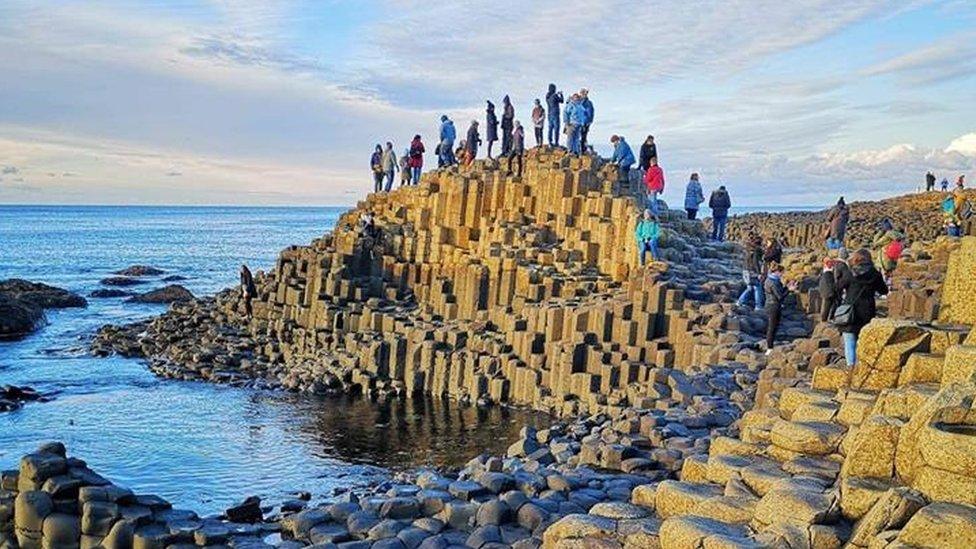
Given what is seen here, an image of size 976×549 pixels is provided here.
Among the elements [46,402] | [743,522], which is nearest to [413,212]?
[46,402]

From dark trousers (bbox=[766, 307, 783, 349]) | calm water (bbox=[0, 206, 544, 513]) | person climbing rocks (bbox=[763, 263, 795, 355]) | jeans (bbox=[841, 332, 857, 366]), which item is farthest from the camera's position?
dark trousers (bbox=[766, 307, 783, 349])

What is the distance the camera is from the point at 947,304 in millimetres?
9766

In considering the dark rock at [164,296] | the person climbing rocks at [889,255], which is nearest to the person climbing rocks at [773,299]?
the person climbing rocks at [889,255]

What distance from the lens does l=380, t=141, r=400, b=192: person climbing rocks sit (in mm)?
32188

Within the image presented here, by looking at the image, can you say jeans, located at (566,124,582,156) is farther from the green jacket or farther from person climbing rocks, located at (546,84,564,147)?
the green jacket

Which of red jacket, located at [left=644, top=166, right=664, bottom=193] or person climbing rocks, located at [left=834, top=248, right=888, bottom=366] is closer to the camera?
person climbing rocks, located at [left=834, top=248, right=888, bottom=366]

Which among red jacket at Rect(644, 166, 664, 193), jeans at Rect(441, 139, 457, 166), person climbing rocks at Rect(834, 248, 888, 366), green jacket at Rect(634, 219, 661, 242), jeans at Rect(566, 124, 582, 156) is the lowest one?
person climbing rocks at Rect(834, 248, 888, 366)

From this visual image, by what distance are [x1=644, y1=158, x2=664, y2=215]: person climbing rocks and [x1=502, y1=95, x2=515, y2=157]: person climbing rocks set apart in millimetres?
5081

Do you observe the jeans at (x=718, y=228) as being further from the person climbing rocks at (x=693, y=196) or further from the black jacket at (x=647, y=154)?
the black jacket at (x=647, y=154)

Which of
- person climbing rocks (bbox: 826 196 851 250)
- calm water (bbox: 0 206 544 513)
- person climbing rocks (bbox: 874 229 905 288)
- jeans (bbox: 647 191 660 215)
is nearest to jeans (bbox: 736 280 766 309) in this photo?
person climbing rocks (bbox: 874 229 905 288)

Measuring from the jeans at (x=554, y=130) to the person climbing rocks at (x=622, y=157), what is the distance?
8.96ft

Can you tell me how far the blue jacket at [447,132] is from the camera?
30484 millimetres

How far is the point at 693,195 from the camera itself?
27.3 metres

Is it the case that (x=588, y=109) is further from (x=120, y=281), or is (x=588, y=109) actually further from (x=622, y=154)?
(x=120, y=281)
